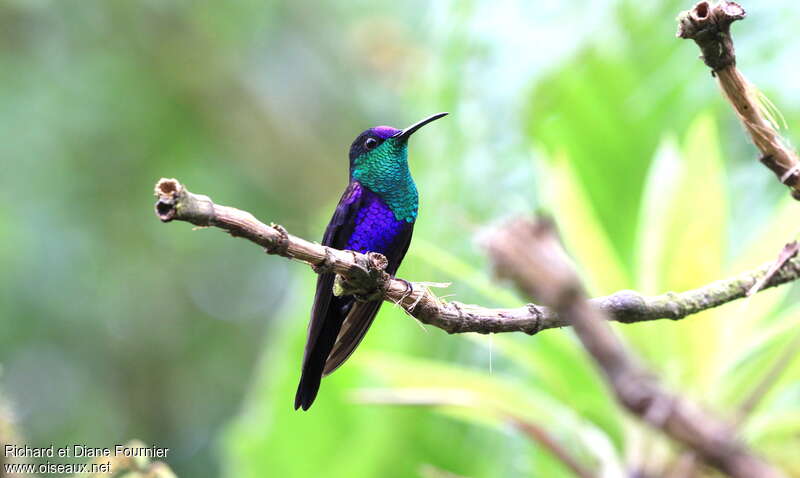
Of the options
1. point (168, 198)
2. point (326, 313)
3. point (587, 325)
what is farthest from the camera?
point (326, 313)

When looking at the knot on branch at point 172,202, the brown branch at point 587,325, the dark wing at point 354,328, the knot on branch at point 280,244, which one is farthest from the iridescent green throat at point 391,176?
the brown branch at point 587,325

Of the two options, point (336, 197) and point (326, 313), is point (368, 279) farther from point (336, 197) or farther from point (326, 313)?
point (336, 197)

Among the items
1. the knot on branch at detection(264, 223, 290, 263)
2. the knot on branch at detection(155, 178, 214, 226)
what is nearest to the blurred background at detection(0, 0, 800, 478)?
the knot on branch at detection(264, 223, 290, 263)

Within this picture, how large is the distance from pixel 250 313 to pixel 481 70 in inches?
167

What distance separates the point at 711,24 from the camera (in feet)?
4.49

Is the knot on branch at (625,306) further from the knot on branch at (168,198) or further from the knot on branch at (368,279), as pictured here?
the knot on branch at (168,198)

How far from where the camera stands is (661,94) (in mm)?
3307

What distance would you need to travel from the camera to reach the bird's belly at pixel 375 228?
103 inches

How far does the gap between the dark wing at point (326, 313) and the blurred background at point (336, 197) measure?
19 cm

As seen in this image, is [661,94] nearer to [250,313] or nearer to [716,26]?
[716,26]

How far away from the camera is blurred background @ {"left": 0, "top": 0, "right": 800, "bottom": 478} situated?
8.52 ft

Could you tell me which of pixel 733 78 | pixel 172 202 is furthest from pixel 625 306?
pixel 172 202

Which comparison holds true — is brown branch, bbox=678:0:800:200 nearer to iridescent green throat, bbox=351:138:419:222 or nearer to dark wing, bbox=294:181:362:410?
dark wing, bbox=294:181:362:410

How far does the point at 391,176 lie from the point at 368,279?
1030 millimetres
